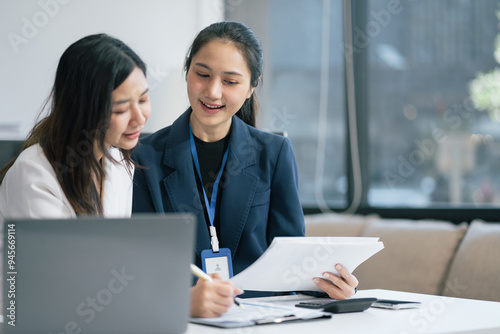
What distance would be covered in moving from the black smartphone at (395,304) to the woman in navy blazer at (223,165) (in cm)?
43

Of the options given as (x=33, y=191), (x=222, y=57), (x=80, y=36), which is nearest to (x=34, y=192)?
(x=33, y=191)

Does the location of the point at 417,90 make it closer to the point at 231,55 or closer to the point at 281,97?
the point at 281,97

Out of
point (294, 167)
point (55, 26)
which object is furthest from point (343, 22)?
point (294, 167)

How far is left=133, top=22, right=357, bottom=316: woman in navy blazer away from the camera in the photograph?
1853mm

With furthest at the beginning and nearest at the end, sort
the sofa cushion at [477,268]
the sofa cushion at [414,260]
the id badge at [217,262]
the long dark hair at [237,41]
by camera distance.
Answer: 1. the sofa cushion at [414,260]
2. the sofa cushion at [477,268]
3. the long dark hair at [237,41]
4. the id badge at [217,262]

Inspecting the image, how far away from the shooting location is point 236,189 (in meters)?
1.89

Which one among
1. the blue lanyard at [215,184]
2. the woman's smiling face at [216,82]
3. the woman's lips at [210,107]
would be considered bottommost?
the blue lanyard at [215,184]

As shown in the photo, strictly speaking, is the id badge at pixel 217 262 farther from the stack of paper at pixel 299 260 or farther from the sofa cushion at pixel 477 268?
the sofa cushion at pixel 477 268

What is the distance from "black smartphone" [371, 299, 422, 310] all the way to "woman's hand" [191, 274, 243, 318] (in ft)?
1.32

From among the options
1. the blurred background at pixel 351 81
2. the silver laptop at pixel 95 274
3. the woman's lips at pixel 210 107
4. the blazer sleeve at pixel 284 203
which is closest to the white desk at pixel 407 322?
the silver laptop at pixel 95 274

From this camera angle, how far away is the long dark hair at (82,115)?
1419 millimetres

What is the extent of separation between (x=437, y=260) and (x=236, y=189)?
1.33 meters

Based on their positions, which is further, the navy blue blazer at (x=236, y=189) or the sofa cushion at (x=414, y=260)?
the sofa cushion at (x=414, y=260)

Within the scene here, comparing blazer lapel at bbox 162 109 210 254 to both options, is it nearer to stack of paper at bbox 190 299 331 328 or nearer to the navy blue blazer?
the navy blue blazer
